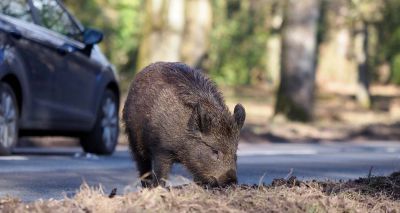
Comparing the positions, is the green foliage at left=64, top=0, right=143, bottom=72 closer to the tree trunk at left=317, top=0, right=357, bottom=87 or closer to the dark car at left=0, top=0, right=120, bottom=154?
the dark car at left=0, top=0, right=120, bottom=154

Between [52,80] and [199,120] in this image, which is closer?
[199,120]

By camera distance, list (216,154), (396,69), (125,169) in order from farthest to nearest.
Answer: (396,69), (125,169), (216,154)

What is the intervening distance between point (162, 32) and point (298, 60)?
3.42 meters

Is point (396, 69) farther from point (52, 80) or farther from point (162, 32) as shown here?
point (52, 80)

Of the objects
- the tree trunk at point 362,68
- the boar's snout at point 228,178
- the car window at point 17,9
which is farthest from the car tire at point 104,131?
the tree trunk at point 362,68

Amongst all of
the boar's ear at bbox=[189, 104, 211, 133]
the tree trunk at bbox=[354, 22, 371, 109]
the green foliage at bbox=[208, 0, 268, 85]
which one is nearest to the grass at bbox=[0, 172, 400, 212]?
the boar's ear at bbox=[189, 104, 211, 133]

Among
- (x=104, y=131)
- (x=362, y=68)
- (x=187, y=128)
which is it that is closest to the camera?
(x=187, y=128)

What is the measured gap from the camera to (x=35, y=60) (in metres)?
12.1

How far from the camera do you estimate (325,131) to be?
74.4 feet

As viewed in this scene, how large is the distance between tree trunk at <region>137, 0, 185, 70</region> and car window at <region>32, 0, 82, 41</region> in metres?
10.1

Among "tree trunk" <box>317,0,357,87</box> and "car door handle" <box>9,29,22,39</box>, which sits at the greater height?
"tree trunk" <box>317,0,357,87</box>

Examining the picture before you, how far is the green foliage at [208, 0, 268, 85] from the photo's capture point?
4922cm

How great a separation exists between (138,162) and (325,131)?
46.7 feet

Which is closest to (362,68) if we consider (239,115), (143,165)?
(143,165)
